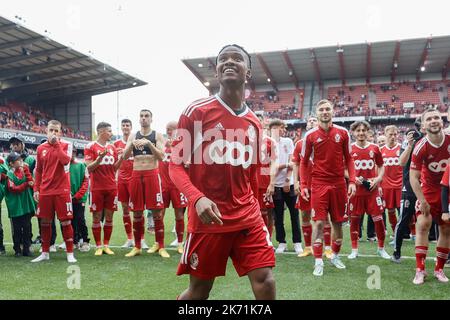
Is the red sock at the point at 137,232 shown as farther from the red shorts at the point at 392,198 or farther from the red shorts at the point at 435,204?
the red shorts at the point at 392,198

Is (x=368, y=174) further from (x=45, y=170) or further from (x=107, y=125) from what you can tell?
(x=45, y=170)

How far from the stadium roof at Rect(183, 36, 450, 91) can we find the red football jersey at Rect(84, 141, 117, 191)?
29270 millimetres

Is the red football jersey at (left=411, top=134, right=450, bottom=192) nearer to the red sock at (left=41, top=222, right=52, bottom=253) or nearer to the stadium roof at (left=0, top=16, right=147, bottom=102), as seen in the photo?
the red sock at (left=41, top=222, right=52, bottom=253)

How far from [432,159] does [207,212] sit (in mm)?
3362

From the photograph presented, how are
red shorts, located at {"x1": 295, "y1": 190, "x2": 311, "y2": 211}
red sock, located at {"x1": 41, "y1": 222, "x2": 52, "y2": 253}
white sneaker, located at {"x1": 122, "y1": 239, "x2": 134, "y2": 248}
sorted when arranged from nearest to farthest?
red sock, located at {"x1": 41, "y1": 222, "x2": 52, "y2": 253} → red shorts, located at {"x1": 295, "y1": 190, "x2": 311, "y2": 211} → white sneaker, located at {"x1": 122, "y1": 239, "x2": 134, "y2": 248}

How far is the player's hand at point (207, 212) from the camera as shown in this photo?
2.33 m

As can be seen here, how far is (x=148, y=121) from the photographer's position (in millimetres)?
6105

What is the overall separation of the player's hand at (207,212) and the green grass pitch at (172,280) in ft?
6.24

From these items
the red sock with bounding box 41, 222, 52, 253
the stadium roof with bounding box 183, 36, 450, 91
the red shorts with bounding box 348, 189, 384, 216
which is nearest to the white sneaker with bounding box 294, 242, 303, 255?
the red shorts with bounding box 348, 189, 384, 216

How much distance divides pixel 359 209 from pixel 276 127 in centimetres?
186

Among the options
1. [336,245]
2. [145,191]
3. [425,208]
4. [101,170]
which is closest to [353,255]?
[336,245]

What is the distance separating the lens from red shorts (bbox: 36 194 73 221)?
5.71m

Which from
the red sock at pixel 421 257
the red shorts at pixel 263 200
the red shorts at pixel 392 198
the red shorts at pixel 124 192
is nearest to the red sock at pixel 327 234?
the red shorts at pixel 263 200

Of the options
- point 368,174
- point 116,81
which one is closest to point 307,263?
point 368,174
